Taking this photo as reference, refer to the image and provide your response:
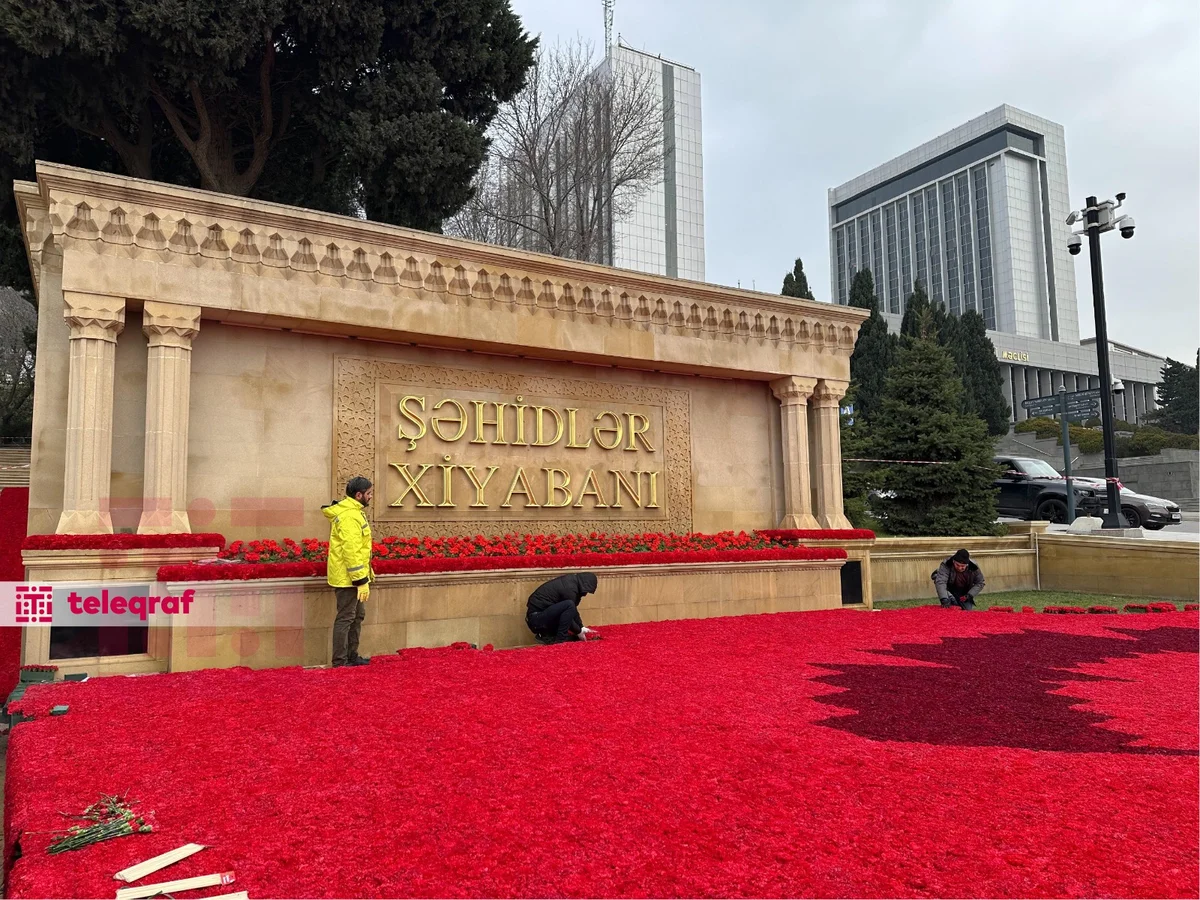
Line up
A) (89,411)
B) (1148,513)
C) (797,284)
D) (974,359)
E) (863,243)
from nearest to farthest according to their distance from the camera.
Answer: (89,411), (1148,513), (797,284), (974,359), (863,243)

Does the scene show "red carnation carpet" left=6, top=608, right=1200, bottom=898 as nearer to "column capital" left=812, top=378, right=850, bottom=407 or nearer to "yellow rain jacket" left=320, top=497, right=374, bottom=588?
"yellow rain jacket" left=320, top=497, right=374, bottom=588

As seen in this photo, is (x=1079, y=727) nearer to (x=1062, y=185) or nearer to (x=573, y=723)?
(x=573, y=723)

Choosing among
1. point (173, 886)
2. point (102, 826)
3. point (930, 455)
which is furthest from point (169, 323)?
point (930, 455)

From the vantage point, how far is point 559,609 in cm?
885

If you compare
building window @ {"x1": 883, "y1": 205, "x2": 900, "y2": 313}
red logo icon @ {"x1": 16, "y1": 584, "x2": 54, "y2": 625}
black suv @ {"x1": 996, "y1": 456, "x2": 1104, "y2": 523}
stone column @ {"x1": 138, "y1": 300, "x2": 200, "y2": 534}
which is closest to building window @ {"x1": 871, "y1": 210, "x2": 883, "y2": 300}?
building window @ {"x1": 883, "y1": 205, "x2": 900, "y2": 313}

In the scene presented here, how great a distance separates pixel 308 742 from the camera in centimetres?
472

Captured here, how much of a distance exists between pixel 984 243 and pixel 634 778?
349 feet

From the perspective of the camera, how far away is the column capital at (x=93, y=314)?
26.9 feet

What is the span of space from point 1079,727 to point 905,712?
985mm

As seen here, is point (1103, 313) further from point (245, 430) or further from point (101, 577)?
point (101, 577)

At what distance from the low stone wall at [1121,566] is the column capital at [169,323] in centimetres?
1511

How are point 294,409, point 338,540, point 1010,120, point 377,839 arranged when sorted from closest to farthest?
point 377,839 < point 338,540 < point 294,409 < point 1010,120

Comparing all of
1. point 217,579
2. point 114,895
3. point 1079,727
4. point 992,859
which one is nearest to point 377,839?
point 114,895

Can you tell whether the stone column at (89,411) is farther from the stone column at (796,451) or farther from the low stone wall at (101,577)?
the stone column at (796,451)
